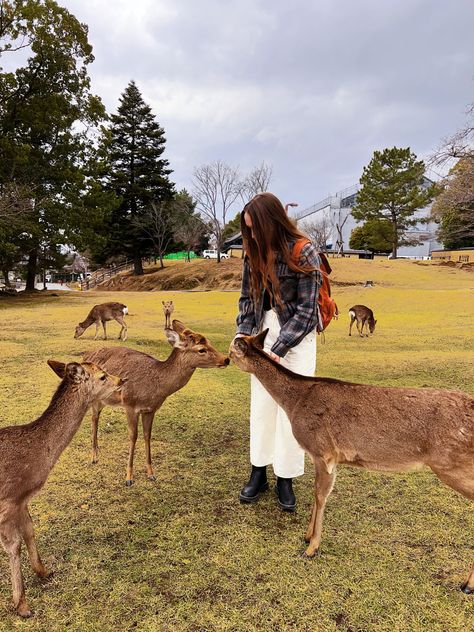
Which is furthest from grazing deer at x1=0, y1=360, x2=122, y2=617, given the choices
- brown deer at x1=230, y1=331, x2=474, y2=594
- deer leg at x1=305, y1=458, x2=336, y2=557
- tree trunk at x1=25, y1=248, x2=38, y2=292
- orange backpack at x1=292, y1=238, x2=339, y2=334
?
tree trunk at x1=25, y1=248, x2=38, y2=292

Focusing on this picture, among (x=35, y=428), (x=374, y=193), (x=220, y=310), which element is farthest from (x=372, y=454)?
(x=374, y=193)

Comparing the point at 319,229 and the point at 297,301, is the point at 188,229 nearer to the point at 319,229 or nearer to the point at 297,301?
the point at 319,229

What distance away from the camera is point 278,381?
2.85m

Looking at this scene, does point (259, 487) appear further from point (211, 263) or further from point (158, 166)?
point (158, 166)

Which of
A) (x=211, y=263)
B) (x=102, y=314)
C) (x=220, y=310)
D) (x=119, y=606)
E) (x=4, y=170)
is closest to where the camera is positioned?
(x=119, y=606)

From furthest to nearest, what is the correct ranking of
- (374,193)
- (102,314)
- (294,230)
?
(374,193)
(102,314)
(294,230)

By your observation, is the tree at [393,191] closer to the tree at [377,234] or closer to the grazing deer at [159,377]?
the tree at [377,234]

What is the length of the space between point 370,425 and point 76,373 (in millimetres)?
1814

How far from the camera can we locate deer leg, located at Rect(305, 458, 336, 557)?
262 cm

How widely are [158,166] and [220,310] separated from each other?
87.3 ft

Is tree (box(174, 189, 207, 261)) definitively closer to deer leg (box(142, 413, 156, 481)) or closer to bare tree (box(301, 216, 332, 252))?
bare tree (box(301, 216, 332, 252))

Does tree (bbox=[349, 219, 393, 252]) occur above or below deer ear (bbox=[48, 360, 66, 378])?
above

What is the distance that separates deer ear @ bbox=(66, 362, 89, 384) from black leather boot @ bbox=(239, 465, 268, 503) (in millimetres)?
1495

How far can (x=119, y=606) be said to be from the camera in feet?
7.32
